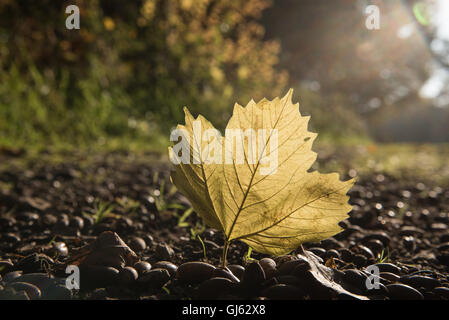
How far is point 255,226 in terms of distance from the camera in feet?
3.38

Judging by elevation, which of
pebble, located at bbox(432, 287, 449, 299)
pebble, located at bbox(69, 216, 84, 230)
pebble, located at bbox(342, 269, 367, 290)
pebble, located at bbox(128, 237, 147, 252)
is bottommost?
pebble, located at bbox(432, 287, 449, 299)

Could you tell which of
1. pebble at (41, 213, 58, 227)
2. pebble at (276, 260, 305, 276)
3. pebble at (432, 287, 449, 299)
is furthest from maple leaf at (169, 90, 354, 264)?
pebble at (41, 213, 58, 227)

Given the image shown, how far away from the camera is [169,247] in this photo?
138 centimetres

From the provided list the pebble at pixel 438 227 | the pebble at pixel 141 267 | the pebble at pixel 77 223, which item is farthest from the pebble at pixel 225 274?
the pebble at pixel 438 227

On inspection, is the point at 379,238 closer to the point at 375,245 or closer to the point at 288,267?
the point at 375,245

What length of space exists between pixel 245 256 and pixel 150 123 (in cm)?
455

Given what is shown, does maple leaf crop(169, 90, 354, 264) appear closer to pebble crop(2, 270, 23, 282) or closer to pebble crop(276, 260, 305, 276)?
pebble crop(276, 260, 305, 276)

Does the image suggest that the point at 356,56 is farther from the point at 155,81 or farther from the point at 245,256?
the point at 245,256

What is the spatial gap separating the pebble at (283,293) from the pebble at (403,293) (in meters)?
0.27

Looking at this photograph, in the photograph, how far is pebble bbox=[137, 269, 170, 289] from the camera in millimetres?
1056

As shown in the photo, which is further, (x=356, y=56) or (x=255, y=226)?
(x=356, y=56)

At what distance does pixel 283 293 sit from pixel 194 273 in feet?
0.88

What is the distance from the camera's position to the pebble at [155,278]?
1056 mm
